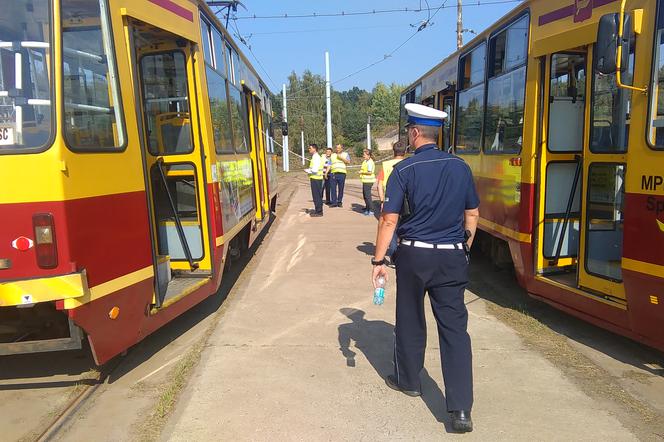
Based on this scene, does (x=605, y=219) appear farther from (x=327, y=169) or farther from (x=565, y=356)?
(x=327, y=169)

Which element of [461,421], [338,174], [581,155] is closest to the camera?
[461,421]

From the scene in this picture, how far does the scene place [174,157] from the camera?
17.0 ft

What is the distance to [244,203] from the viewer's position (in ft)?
23.9

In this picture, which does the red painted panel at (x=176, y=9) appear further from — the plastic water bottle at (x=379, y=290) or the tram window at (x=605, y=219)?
the tram window at (x=605, y=219)

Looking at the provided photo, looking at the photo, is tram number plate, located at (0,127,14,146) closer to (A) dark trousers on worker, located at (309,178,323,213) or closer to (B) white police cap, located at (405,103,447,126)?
(B) white police cap, located at (405,103,447,126)

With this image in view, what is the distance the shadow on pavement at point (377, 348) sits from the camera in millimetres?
3623

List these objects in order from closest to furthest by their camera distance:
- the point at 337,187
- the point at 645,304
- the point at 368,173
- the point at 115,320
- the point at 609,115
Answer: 1. the point at 115,320
2. the point at 645,304
3. the point at 609,115
4. the point at 368,173
5. the point at 337,187

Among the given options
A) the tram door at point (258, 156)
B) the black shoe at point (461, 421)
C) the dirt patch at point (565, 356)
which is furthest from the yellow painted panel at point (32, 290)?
the tram door at point (258, 156)

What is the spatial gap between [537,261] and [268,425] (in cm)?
320

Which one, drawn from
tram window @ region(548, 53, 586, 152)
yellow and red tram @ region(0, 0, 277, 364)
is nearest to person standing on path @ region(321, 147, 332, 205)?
yellow and red tram @ region(0, 0, 277, 364)

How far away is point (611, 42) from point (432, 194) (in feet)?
6.33

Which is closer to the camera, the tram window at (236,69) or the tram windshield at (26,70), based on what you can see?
the tram windshield at (26,70)

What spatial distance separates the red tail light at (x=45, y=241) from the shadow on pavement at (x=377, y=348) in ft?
7.69

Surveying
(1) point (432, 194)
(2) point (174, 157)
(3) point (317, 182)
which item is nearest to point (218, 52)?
(2) point (174, 157)
